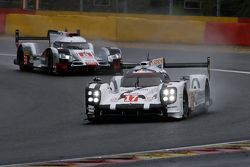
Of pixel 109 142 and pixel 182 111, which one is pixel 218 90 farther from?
pixel 109 142

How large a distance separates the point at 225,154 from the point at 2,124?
5981mm

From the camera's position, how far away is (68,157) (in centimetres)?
1079

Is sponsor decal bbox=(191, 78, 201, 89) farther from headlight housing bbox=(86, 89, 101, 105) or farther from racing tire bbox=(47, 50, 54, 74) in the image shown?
racing tire bbox=(47, 50, 54, 74)

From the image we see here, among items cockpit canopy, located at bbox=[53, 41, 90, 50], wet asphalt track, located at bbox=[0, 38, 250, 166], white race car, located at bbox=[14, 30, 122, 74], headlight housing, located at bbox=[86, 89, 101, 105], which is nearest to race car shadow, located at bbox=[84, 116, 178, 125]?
wet asphalt track, located at bbox=[0, 38, 250, 166]

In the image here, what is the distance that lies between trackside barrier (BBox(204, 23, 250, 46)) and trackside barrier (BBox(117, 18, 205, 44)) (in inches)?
17.2

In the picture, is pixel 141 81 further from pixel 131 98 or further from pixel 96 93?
pixel 96 93

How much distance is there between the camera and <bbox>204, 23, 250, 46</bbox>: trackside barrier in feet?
101

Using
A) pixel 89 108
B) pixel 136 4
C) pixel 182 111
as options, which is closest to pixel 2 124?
pixel 89 108

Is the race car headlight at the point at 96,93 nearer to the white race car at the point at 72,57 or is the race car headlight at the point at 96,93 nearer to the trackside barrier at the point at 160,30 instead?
the white race car at the point at 72,57

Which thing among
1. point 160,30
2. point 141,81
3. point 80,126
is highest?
point 160,30

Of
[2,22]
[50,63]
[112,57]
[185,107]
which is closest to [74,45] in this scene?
[50,63]

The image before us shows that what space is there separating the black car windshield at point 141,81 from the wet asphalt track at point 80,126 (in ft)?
2.63

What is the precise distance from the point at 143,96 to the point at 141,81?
0.74 m

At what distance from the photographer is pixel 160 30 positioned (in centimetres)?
3341
